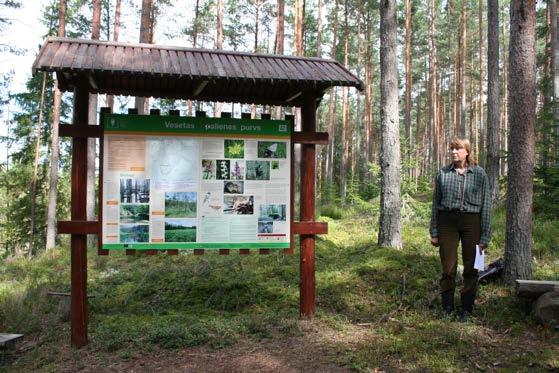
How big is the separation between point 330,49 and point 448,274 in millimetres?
27140

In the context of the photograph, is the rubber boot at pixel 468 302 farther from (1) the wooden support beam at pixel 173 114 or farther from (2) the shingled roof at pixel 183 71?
(1) the wooden support beam at pixel 173 114

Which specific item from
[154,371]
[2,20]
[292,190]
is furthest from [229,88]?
[2,20]

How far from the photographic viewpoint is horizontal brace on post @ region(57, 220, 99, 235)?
4941mm

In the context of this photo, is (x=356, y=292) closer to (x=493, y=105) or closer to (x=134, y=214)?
(x=134, y=214)

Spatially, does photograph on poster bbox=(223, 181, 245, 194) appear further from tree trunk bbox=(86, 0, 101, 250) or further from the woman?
tree trunk bbox=(86, 0, 101, 250)

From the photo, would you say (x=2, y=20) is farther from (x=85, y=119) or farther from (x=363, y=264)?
(x=363, y=264)

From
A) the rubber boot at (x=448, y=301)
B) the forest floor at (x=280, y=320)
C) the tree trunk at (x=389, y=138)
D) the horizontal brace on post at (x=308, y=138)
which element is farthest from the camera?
the tree trunk at (x=389, y=138)

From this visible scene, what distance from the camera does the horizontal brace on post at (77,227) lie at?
4.94 m

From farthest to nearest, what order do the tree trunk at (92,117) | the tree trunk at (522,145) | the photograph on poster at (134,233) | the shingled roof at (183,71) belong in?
the tree trunk at (92,117) → the tree trunk at (522,145) → the photograph on poster at (134,233) → the shingled roof at (183,71)

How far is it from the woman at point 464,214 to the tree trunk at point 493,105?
8.51 m

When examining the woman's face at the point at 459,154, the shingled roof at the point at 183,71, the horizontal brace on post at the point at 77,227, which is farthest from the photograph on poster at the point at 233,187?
the woman's face at the point at 459,154

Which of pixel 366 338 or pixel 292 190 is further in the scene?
pixel 292 190

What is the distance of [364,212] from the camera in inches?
638

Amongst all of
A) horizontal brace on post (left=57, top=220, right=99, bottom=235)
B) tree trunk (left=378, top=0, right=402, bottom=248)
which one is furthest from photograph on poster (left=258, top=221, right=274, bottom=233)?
tree trunk (left=378, top=0, right=402, bottom=248)
